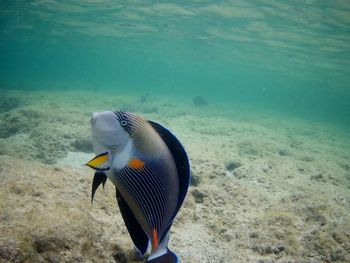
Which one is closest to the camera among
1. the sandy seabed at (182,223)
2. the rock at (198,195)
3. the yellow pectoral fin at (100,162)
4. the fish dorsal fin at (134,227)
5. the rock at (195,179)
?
the yellow pectoral fin at (100,162)

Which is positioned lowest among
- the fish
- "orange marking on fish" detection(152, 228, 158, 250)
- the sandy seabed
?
the sandy seabed

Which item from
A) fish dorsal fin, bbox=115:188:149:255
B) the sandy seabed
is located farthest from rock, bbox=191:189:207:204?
fish dorsal fin, bbox=115:188:149:255

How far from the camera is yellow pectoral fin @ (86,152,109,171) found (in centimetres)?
122

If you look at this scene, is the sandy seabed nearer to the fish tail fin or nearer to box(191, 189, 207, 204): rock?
box(191, 189, 207, 204): rock

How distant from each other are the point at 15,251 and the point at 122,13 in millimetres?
31395

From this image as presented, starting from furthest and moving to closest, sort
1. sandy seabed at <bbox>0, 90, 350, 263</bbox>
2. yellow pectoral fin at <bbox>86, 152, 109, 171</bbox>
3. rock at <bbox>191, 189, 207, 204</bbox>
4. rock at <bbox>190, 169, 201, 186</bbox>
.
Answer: rock at <bbox>190, 169, 201, 186</bbox> < rock at <bbox>191, 189, 207, 204</bbox> < sandy seabed at <bbox>0, 90, 350, 263</bbox> < yellow pectoral fin at <bbox>86, 152, 109, 171</bbox>

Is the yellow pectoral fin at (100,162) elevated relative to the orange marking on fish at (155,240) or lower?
elevated

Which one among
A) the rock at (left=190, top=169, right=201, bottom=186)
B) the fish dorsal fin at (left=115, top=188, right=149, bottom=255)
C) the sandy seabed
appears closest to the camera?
the fish dorsal fin at (left=115, top=188, right=149, bottom=255)

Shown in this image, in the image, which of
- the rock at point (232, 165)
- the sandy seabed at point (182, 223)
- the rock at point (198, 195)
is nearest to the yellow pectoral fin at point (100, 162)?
the sandy seabed at point (182, 223)

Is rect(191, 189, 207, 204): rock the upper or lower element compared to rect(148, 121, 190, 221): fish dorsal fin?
lower

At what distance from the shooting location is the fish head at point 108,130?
1.23m

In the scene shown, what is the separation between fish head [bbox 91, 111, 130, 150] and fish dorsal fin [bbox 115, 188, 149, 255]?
256mm

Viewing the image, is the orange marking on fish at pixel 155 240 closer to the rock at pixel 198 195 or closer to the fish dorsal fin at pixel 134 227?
the fish dorsal fin at pixel 134 227

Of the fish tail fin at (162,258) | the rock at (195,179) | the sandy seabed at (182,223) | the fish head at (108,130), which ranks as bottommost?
the rock at (195,179)
